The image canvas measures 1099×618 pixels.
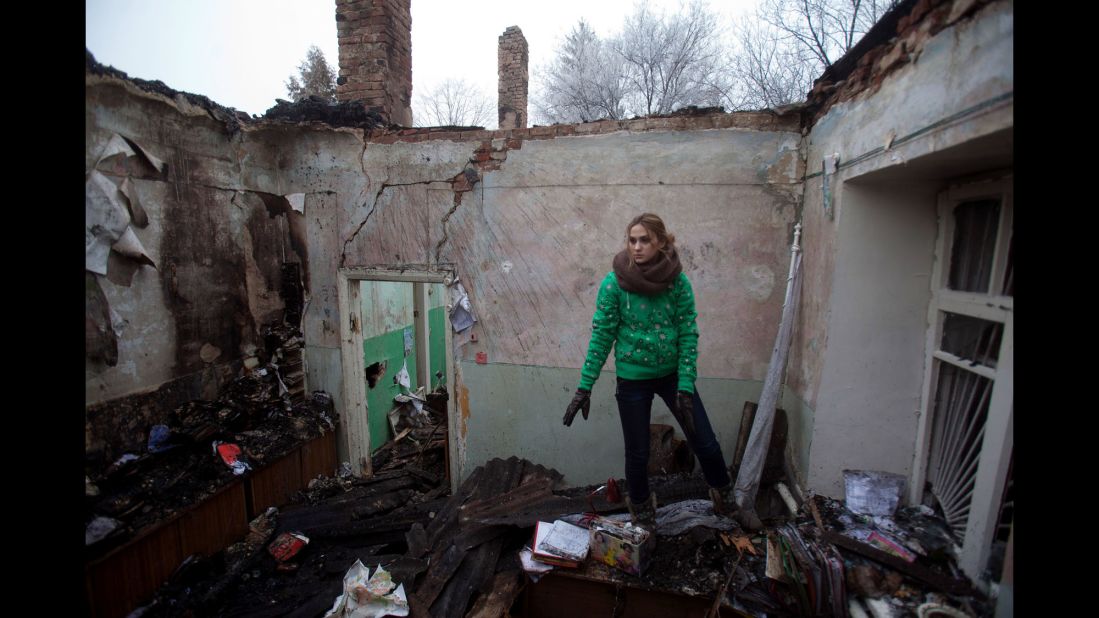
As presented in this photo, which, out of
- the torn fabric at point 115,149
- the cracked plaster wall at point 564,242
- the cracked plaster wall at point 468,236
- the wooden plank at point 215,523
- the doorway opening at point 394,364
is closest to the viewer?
the torn fabric at point 115,149

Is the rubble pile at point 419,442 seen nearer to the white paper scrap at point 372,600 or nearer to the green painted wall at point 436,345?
the green painted wall at point 436,345

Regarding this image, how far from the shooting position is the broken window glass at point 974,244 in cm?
210

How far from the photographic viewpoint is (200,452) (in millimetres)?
3752

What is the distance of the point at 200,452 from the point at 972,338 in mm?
5244

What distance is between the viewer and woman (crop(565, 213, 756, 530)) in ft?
8.77

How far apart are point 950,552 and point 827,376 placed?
977mm

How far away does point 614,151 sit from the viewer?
3.89 m

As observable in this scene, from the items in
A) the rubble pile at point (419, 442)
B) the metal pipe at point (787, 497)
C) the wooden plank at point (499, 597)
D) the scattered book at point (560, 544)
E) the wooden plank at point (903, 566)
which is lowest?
the rubble pile at point (419, 442)

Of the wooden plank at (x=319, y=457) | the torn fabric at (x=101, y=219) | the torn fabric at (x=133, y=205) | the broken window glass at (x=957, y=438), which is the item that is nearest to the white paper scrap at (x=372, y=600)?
the wooden plank at (x=319, y=457)

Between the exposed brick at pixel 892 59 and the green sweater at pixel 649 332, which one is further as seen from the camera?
the green sweater at pixel 649 332

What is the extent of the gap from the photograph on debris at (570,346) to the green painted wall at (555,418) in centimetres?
3

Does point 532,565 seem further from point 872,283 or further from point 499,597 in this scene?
point 872,283

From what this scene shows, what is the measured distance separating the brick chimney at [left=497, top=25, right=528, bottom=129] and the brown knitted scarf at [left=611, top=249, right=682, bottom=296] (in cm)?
747
